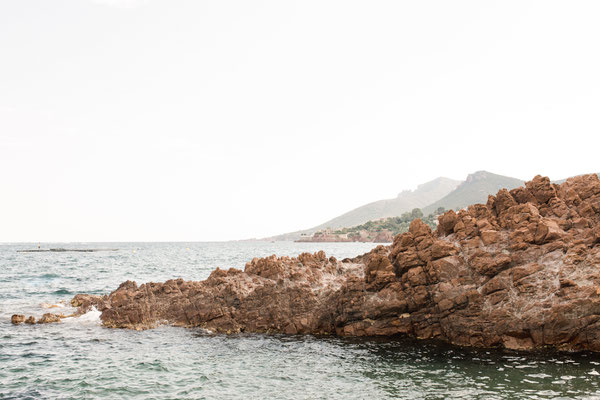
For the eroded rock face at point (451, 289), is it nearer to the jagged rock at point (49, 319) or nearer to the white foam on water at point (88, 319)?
the white foam on water at point (88, 319)

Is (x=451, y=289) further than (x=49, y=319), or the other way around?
(x=49, y=319)

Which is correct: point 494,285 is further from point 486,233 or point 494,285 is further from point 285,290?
point 285,290

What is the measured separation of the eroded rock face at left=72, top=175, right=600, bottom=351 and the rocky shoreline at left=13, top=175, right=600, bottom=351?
63 mm

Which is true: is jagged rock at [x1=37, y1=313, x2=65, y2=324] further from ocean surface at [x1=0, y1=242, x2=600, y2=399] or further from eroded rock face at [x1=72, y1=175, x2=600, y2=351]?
ocean surface at [x1=0, y1=242, x2=600, y2=399]

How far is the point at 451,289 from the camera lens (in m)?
24.7

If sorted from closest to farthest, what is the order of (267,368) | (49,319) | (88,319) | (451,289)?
(267,368)
(451,289)
(49,319)
(88,319)

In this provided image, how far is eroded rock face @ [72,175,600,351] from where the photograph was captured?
22250mm

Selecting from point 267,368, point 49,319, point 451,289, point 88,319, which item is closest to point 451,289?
point 451,289

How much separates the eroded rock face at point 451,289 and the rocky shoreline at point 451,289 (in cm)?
6

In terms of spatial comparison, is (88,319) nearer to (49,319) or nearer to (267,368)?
(49,319)

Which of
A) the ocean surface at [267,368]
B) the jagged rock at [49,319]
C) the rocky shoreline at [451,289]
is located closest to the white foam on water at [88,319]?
the jagged rock at [49,319]

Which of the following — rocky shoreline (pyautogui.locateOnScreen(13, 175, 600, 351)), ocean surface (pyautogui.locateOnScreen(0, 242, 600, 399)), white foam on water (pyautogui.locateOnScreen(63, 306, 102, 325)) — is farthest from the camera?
white foam on water (pyautogui.locateOnScreen(63, 306, 102, 325))

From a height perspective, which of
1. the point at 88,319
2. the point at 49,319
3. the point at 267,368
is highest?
the point at 49,319

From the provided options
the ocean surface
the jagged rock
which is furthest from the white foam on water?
the ocean surface
